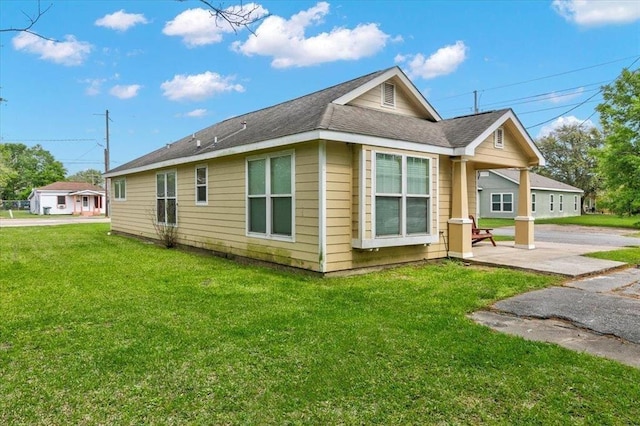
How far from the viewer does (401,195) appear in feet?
23.8

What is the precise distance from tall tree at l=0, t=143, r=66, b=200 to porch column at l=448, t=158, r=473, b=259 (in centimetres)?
6435

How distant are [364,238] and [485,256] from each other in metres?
3.73

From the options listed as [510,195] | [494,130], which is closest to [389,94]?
[494,130]

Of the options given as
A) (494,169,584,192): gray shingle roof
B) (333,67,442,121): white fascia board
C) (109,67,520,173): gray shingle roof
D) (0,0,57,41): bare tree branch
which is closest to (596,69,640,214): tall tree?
(494,169,584,192): gray shingle roof

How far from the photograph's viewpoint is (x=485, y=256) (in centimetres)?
891

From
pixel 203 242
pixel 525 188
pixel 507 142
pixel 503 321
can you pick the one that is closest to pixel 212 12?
pixel 503 321

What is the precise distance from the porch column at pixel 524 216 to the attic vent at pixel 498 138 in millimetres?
1388

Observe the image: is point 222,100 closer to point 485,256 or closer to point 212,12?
point 485,256

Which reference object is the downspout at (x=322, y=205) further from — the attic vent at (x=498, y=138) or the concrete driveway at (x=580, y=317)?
the attic vent at (x=498, y=138)

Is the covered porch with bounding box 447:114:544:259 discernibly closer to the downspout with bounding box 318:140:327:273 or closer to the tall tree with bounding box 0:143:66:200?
the downspout with bounding box 318:140:327:273

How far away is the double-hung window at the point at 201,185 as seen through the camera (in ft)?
32.6

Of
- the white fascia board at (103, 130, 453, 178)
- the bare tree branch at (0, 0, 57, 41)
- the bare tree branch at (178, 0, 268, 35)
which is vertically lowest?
the white fascia board at (103, 130, 453, 178)

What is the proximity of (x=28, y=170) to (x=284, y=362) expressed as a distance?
255ft

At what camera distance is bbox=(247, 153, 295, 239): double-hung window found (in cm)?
726
